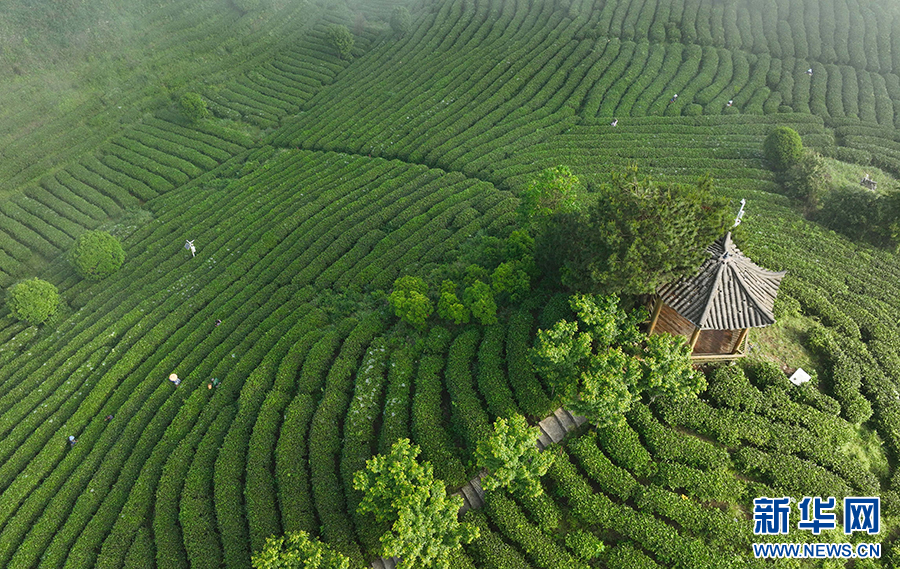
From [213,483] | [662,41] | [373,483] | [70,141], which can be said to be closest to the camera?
[373,483]

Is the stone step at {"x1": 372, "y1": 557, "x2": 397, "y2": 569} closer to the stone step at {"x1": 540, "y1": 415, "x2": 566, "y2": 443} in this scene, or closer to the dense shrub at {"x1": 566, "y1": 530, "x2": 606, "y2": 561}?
the dense shrub at {"x1": 566, "y1": 530, "x2": 606, "y2": 561}

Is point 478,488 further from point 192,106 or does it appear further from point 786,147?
point 192,106

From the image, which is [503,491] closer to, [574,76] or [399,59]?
[574,76]

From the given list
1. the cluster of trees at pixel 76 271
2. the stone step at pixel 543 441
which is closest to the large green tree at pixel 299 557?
the stone step at pixel 543 441

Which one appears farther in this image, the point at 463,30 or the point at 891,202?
the point at 463,30

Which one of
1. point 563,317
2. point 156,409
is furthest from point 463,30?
point 156,409

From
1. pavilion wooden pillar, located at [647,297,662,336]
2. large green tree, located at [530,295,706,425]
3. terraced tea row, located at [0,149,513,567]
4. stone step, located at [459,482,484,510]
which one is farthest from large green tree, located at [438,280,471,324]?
pavilion wooden pillar, located at [647,297,662,336]

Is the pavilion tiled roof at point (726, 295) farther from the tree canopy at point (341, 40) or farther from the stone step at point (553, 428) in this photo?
the tree canopy at point (341, 40)
